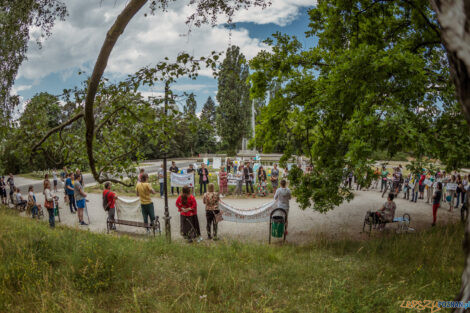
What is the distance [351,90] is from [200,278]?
209 inches

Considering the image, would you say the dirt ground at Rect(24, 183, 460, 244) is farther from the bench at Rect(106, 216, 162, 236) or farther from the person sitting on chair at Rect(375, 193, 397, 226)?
the person sitting on chair at Rect(375, 193, 397, 226)

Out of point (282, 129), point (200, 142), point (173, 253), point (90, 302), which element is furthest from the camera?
point (200, 142)

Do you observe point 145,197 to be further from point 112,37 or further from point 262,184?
point 262,184

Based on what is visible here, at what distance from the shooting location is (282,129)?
8.70 metres

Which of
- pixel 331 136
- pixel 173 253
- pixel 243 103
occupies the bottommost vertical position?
pixel 173 253

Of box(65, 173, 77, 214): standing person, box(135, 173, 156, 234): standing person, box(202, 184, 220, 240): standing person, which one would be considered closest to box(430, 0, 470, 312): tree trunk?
box(202, 184, 220, 240): standing person

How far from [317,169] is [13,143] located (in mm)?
7136

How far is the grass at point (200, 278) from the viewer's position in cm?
328

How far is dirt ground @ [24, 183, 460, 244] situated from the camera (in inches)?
387

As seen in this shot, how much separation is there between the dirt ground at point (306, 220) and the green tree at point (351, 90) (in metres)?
2.82

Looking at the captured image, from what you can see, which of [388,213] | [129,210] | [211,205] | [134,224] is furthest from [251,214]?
[388,213]

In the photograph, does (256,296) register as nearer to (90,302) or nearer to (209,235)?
(90,302)

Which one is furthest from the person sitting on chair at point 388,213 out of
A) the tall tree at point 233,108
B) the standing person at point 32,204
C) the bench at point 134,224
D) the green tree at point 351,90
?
the tall tree at point 233,108

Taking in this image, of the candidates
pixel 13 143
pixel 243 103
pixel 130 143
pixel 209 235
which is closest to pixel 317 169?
pixel 209 235
